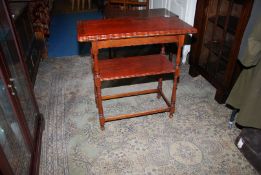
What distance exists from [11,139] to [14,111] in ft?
0.54

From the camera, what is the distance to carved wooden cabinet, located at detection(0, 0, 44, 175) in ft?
4.05

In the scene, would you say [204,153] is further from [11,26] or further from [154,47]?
[154,47]

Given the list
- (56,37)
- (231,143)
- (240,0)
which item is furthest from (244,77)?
(56,37)

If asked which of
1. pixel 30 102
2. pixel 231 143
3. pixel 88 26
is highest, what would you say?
pixel 88 26

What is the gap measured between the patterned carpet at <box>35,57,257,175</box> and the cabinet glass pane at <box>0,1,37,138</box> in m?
0.36

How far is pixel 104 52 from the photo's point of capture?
3562 millimetres

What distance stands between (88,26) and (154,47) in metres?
2.08

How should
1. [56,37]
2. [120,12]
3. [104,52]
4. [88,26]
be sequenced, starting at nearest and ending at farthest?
[88,26]
[120,12]
[104,52]
[56,37]

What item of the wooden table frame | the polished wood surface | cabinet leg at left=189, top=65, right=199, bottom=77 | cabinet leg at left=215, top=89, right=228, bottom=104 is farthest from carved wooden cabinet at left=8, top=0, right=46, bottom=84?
cabinet leg at left=215, top=89, right=228, bottom=104

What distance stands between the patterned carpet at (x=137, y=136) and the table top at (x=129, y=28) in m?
0.89

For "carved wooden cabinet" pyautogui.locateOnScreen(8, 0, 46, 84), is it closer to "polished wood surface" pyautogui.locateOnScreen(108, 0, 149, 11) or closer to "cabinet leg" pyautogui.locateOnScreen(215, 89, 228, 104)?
"polished wood surface" pyautogui.locateOnScreen(108, 0, 149, 11)

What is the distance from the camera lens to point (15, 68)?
1.60m

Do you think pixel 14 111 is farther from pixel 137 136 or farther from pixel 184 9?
pixel 184 9

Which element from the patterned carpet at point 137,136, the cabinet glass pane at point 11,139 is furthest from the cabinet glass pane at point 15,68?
the patterned carpet at point 137,136
